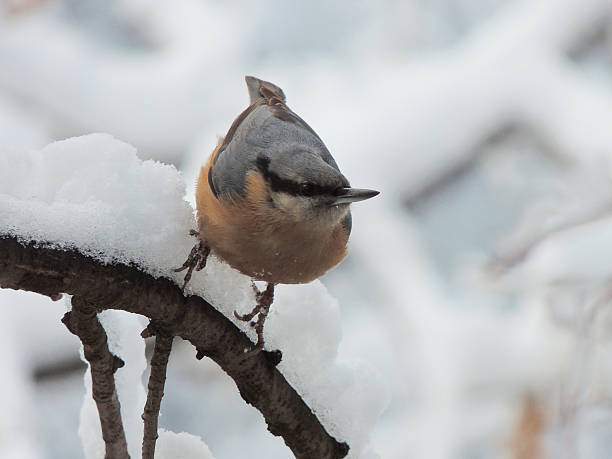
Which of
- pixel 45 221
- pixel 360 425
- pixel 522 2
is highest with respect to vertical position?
pixel 522 2

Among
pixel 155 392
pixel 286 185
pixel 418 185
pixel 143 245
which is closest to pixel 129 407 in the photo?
pixel 155 392

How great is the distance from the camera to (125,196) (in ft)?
2.64

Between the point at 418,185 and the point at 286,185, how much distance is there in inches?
69.4

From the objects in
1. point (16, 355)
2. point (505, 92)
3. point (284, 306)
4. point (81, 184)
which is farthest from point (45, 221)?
point (505, 92)

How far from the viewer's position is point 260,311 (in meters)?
0.97

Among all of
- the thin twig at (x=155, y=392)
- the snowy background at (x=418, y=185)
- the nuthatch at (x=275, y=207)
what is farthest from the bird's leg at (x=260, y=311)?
the snowy background at (x=418, y=185)

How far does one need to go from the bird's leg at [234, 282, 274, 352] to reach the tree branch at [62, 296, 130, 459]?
16 centimetres

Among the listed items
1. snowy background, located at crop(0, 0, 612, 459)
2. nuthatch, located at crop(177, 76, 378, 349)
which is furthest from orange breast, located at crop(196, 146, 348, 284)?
snowy background, located at crop(0, 0, 612, 459)

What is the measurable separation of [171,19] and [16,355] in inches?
82.3

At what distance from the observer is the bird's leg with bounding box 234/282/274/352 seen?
0.89 metres

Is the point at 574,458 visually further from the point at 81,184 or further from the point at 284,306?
the point at 81,184

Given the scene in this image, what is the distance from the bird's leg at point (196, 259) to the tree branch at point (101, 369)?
0.11m

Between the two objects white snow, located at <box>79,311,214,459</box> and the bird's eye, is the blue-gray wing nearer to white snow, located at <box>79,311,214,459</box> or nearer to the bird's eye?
the bird's eye

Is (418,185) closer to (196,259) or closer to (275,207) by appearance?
(275,207)
